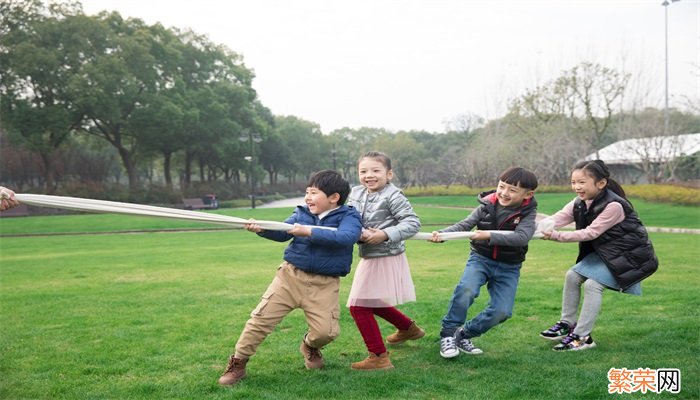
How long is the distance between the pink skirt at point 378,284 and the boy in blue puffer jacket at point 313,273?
26cm

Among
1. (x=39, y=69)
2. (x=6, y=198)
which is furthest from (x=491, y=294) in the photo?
(x=39, y=69)

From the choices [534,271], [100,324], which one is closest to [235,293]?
[100,324]

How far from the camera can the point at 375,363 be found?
4781 mm

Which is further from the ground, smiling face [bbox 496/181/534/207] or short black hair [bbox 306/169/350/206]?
short black hair [bbox 306/169/350/206]

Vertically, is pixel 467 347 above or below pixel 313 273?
below

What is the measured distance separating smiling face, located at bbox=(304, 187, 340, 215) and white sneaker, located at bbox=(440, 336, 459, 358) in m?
1.59

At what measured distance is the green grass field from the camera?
4.30 metres

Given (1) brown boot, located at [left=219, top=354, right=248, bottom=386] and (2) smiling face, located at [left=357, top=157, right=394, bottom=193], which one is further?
(2) smiling face, located at [left=357, top=157, right=394, bottom=193]

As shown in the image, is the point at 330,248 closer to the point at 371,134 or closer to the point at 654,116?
the point at 654,116

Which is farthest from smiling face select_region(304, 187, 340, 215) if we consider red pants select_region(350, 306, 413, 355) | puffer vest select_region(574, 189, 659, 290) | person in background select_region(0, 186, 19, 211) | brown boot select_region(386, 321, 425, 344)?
puffer vest select_region(574, 189, 659, 290)

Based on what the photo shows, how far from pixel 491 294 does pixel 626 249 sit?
50.3 inches

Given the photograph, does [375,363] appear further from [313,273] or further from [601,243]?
[601,243]

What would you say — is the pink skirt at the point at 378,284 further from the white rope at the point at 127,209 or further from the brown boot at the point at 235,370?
the brown boot at the point at 235,370

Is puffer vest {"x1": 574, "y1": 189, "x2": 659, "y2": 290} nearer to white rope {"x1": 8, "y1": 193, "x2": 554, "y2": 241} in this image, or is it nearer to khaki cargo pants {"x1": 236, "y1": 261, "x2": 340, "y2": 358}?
khaki cargo pants {"x1": 236, "y1": 261, "x2": 340, "y2": 358}
